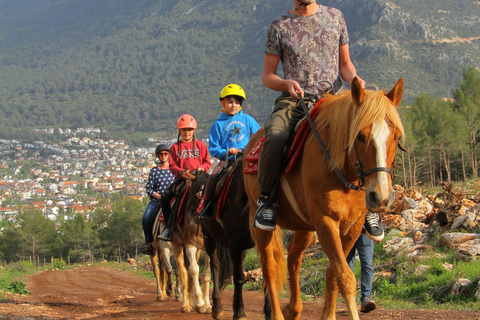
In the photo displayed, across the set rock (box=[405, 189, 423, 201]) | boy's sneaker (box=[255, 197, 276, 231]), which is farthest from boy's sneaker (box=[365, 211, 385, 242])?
rock (box=[405, 189, 423, 201])

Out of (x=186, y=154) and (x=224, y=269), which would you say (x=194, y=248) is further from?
(x=186, y=154)

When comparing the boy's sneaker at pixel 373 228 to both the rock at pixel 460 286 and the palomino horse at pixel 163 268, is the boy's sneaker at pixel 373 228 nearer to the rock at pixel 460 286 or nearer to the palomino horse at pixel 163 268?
the rock at pixel 460 286

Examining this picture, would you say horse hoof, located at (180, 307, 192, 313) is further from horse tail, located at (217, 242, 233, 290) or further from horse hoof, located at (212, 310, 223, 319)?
horse hoof, located at (212, 310, 223, 319)

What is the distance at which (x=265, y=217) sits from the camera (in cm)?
521

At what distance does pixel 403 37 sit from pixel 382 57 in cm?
1391

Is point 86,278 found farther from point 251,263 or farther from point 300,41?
point 300,41

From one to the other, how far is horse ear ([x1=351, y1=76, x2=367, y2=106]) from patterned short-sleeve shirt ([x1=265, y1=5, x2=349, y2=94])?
46.6 inches

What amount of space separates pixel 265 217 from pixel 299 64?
5.40 feet

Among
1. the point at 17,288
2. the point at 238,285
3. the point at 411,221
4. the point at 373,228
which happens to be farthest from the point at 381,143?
the point at 17,288

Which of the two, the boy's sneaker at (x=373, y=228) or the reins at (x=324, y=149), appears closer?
the reins at (x=324, y=149)

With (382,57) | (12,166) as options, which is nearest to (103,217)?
(382,57)

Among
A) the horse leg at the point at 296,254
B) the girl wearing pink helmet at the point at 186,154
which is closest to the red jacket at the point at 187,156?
the girl wearing pink helmet at the point at 186,154

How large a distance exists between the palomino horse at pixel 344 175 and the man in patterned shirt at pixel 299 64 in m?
0.30

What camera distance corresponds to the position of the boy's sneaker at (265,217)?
17.0 feet
